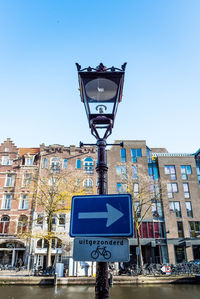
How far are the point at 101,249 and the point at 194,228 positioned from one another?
33.2 metres

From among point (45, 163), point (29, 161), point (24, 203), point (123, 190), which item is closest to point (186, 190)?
point (123, 190)

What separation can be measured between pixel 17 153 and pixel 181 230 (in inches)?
1050

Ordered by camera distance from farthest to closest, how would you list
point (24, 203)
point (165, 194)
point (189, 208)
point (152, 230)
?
point (189, 208) → point (152, 230) → point (165, 194) → point (24, 203)

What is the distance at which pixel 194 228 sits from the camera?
30578 mm

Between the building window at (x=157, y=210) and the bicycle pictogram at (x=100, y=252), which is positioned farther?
the building window at (x=157, y=210)

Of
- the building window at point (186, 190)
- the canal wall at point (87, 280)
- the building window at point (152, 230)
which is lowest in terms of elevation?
the canal wall at point (87, 280)

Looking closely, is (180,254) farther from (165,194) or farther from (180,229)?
(165,194)

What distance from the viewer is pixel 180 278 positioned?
17453mm

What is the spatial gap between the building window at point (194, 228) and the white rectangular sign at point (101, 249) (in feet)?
107

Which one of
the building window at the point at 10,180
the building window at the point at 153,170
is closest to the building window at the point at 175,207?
the building window at the point at 153,170

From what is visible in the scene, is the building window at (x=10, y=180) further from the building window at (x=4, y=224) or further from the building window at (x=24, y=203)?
the building window at (x=4, y=224)

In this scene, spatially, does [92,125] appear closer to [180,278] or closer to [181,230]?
[180,278]

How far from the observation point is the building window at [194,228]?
30138mm

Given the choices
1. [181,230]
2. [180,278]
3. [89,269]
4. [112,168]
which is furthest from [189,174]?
[89,269]
